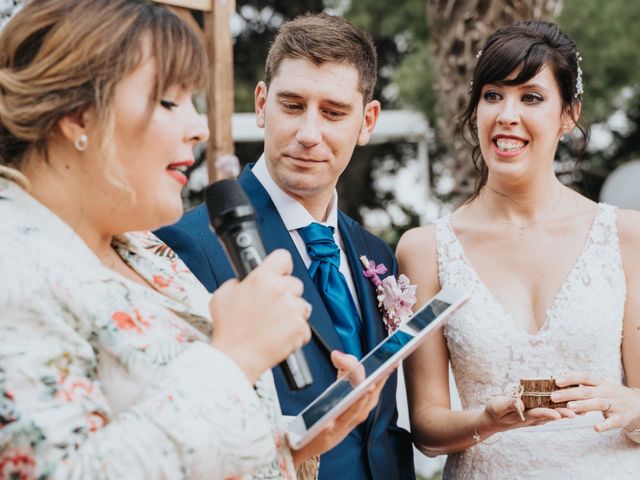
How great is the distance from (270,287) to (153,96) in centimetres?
47

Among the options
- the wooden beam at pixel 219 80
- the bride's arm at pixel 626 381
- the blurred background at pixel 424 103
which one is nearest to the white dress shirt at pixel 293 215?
the bride's arm at pixel 626 381

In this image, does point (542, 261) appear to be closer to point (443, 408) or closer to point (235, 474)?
point (443, 408)

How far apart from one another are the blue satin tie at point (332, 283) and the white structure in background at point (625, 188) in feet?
29.9

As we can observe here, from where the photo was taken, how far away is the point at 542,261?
3482 millimetres

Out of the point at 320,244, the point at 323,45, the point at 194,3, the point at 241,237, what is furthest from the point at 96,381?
the point at 194,3

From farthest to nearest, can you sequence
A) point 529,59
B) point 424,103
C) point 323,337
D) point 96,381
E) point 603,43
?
point 424,103
point 603,43
point 529,59
point 323,337
point 96,381

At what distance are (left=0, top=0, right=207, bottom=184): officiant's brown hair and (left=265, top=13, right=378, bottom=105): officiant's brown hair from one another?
1454 mm

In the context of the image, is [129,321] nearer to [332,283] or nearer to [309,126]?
[332,283]

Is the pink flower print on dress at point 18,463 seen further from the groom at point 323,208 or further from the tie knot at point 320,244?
the tie knot at point 320,244

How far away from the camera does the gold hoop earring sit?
5.52 ft

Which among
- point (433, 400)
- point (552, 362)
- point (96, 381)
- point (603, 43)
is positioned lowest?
point (433, 400)

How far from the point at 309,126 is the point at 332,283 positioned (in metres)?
0.60

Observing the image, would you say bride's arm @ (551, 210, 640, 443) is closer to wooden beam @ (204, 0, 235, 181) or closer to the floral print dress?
the floral print dress

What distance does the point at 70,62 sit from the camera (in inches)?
64.6
